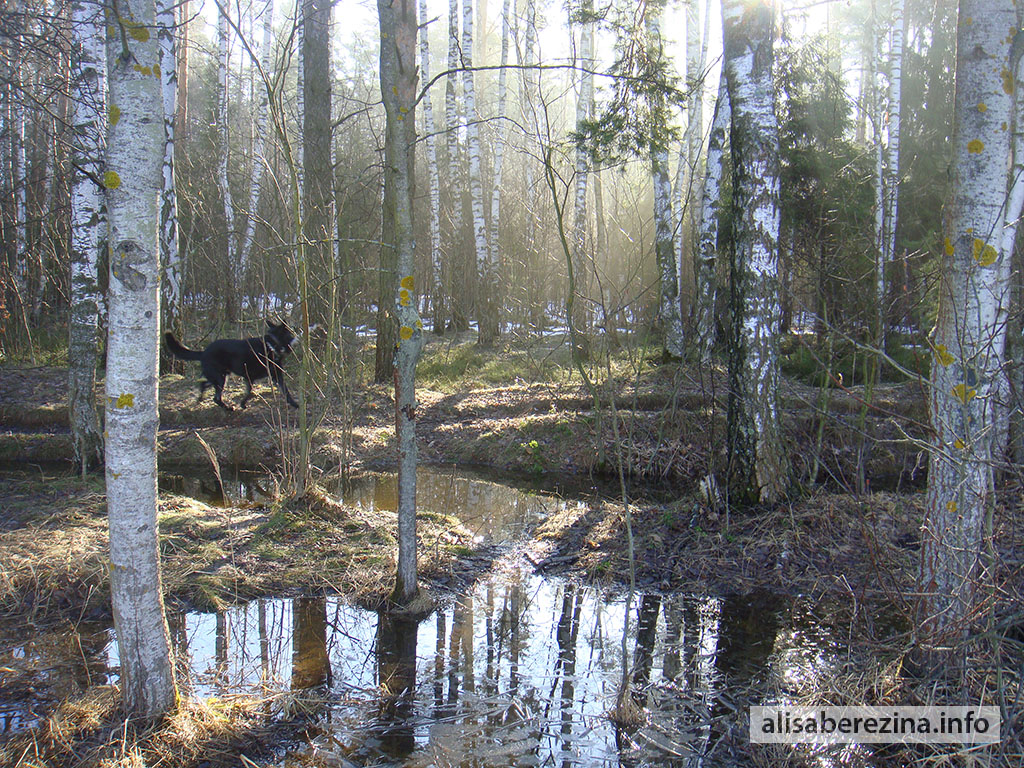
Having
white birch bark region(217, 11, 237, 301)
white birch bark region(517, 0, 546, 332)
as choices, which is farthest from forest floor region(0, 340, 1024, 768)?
white birch bark region(217, 11, 237, 301)

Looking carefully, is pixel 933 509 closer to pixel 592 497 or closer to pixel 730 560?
pixel 730 560

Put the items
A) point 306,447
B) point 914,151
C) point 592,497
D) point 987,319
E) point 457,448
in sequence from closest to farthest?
point 987,319
point 306,447
point 592,497
point 457,448
point 914,151

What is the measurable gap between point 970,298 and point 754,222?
3.01 meters

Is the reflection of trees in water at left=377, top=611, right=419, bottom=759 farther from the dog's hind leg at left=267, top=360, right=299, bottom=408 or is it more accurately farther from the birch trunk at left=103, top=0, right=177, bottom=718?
the dog's hind leg at left=267, top=360, right=299, bottom=408

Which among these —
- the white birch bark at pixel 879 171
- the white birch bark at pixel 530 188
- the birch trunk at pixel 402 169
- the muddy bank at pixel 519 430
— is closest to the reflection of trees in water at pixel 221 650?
the birch trunk at pixel 402 169

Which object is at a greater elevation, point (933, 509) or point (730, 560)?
point (933, 509)

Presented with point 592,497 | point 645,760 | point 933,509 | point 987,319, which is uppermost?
point 987,319

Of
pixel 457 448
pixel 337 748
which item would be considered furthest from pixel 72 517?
pixel 457 448

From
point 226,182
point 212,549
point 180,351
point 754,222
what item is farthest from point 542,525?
point 226,182

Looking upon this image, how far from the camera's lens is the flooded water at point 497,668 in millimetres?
3508

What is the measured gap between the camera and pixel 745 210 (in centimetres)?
612

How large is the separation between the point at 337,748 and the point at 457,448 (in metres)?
6.29

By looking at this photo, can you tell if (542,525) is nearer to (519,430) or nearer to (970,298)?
(519,430)

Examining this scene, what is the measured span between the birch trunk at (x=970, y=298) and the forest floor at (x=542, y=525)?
20 centimetres
